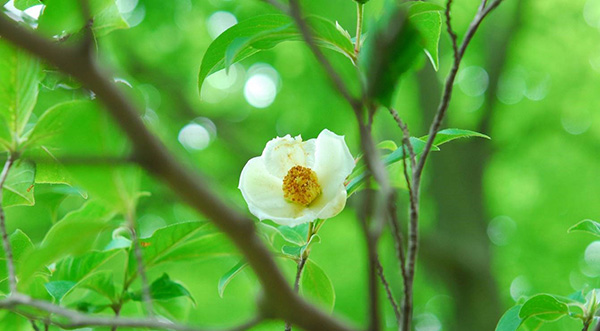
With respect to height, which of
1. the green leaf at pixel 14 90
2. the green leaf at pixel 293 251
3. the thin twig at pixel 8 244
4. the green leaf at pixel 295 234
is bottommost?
the green leaf at pixel 295 234

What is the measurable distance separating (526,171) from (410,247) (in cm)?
442

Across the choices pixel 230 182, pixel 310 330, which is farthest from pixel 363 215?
pixel 230 182

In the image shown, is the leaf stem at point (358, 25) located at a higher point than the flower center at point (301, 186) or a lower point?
higher

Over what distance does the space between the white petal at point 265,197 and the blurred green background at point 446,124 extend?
3.01m

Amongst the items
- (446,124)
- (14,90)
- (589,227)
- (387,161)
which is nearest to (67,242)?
(14,90)

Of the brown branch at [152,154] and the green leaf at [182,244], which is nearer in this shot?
the brown branch at [152,154]

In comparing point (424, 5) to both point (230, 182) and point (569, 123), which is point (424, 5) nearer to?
point (230, 182)

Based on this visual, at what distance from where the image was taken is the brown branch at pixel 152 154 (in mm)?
199

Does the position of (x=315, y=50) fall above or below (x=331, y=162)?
above

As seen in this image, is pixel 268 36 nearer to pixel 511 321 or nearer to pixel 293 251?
pixel 293 251

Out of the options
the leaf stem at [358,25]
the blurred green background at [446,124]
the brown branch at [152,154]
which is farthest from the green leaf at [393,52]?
the blurred green background at [446,124]

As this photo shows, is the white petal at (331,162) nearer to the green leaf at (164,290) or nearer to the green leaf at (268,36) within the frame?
the green leaf at (268,36)

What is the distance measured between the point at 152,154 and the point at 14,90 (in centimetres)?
38

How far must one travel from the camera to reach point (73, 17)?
0.53m
